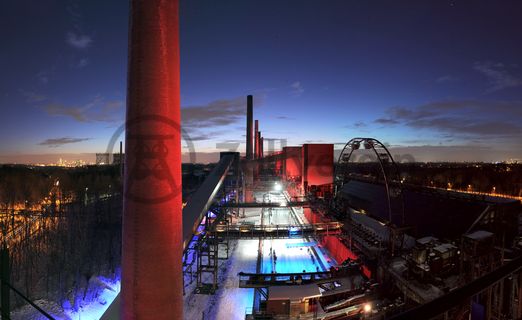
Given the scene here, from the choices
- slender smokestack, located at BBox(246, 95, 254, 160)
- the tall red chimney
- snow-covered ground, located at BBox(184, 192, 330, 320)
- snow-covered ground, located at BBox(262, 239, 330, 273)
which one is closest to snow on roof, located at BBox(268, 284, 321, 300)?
snow-covered ground, located at BBox(184, 192, 330, 320)

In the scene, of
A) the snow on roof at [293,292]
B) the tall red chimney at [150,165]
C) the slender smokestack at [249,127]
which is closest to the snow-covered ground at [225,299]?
the snow on roof at [293,292]

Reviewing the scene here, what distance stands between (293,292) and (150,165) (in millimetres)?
8023

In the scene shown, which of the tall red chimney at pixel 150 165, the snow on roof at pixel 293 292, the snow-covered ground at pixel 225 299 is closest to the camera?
the tall red chimney at pixel 150 165

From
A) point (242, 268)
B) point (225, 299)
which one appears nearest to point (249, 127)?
point (242, 268)

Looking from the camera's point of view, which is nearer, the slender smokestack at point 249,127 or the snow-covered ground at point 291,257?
the snow-covered ground at point 291,257

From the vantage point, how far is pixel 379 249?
13836mm

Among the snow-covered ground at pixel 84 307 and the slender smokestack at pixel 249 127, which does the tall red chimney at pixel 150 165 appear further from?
the slender smokestack at pixel 249 127

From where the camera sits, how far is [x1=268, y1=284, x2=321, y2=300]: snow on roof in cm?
1080

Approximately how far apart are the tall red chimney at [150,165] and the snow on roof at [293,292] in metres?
5.51

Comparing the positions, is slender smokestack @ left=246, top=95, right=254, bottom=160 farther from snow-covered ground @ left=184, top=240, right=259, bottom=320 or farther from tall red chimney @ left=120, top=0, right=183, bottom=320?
tall red chimney @ left=120, top=0, right=183, bottom=320

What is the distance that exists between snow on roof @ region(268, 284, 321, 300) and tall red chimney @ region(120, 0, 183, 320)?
551 cm

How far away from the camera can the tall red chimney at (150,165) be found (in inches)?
244

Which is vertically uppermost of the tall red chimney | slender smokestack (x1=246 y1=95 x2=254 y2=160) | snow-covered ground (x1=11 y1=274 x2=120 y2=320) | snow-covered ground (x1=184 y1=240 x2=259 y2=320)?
slender smokestack (x1=246 y1=95 x2=254 y2=160)

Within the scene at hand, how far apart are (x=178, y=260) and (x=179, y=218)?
1054mm
